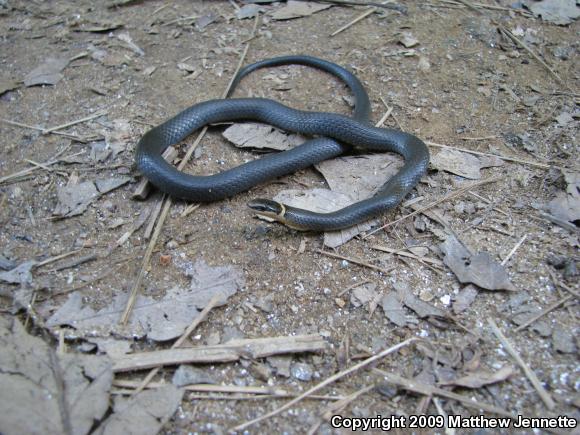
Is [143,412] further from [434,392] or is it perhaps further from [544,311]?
[544,311]

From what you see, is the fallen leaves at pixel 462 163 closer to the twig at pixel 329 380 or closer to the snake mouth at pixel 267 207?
the snake mouth at pixel 267 207

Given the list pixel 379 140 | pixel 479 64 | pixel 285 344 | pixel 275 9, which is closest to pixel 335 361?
pixel 285 344

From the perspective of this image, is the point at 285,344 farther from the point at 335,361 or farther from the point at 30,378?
the point at 30,378

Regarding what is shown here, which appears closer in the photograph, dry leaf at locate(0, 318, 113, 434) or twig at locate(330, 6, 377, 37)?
dry leaf at locate(0, 318, 113, 434)

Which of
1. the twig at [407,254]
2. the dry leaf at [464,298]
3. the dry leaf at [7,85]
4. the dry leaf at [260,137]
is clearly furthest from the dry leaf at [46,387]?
the dry leaf at [7,85]

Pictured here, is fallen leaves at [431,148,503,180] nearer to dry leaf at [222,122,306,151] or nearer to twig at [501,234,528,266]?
twig at [501,234,528,266]

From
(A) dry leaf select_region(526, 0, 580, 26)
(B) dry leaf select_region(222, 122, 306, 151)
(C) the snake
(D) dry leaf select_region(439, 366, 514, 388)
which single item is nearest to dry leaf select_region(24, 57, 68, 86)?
(C) the snake

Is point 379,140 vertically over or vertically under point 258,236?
over
